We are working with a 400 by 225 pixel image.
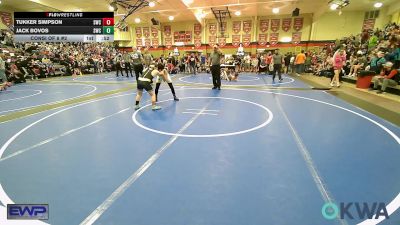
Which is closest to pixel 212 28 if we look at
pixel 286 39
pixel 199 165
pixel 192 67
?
pixel 286 39

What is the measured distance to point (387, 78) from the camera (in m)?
8.38

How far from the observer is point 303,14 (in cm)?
2395

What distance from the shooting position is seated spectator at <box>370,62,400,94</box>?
27.2ft

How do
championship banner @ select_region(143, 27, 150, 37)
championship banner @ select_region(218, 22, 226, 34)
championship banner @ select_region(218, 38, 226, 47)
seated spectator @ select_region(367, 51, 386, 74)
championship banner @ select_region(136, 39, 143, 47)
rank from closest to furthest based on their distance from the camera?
1. seated spectator @ select_region(367, 51, 386, 74)
2. championship banner @ select_region(218, 22, 226, 34)
3. championship banner @ select_region(218, 38, 226, 47)
4. championship banner @ select_region(143, 27, 150, 37)
5. championship banner @ select_region(136, 39, 143, 47)

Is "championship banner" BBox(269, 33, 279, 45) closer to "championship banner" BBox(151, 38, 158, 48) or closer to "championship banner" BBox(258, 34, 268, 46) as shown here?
"championship banner" BBox(258, 34, 268, 46)

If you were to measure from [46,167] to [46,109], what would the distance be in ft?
14.1

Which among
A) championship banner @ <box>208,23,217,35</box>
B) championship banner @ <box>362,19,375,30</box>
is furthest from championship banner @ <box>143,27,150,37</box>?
championship banner @ <box>362,19,375,30</box>

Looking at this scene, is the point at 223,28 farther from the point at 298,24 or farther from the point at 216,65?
the point at 216,65

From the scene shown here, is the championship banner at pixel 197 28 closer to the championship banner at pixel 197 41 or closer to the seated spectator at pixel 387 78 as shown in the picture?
the championship banner at pixel 197 41

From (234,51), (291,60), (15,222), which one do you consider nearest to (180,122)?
(15,222)

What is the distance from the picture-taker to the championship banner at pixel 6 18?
20.1m
